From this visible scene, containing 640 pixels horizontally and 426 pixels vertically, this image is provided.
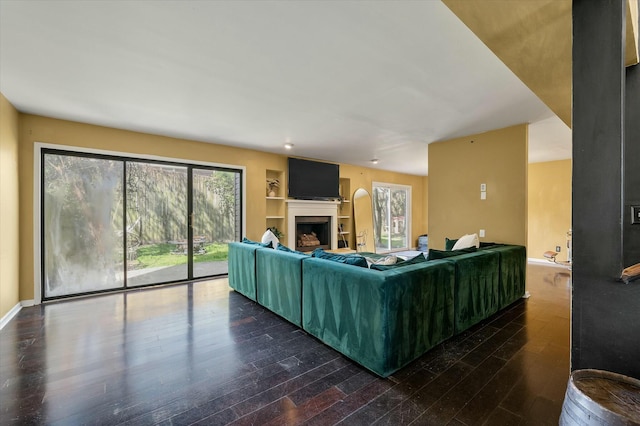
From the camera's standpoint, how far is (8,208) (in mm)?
3109

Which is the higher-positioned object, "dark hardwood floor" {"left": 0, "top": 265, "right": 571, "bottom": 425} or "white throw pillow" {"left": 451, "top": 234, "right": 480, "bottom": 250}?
"white throw pillow" {"left": 451, "top": 234, "right": 480, "bottom": 250}

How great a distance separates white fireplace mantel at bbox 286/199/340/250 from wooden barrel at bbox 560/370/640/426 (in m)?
5.29

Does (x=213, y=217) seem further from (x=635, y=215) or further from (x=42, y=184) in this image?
(x=635, y=215)

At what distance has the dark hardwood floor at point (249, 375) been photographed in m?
1.64

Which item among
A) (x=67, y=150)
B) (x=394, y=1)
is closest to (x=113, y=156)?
(x=67, y=150)

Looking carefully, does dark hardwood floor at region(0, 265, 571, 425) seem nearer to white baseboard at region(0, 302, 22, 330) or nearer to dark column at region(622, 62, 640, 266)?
white baseboard at region(0, 302, 22, 330)

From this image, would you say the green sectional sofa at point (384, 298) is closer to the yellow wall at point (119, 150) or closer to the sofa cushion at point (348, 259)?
the sofa cushion at point (348, 259)

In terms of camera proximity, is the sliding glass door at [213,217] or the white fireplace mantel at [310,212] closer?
the sliding glass door at [213,217]

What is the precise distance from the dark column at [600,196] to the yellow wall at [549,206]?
658cm

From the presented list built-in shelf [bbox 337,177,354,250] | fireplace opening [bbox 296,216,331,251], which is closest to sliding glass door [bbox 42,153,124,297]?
fireplace opening [bbox 296,216,331,251]

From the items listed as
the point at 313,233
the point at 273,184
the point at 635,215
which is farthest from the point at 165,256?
the point at 635,215

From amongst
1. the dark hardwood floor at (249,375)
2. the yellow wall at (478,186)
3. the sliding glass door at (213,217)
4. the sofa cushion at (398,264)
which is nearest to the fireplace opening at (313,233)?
the sliding glass door at (213,217)

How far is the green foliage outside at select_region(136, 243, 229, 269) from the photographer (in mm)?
4461

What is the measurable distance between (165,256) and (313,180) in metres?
3.38
